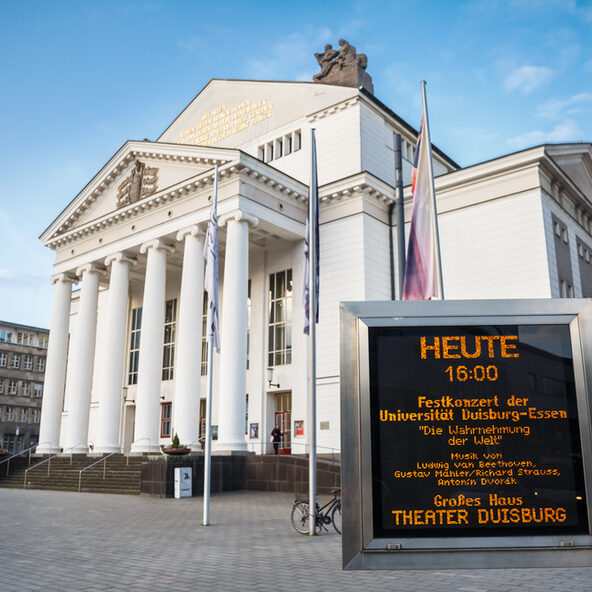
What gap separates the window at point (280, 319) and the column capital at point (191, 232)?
5.31 meters

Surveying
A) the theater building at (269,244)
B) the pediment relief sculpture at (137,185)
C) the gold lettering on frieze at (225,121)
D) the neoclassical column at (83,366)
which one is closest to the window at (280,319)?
the theater building at (269,244)

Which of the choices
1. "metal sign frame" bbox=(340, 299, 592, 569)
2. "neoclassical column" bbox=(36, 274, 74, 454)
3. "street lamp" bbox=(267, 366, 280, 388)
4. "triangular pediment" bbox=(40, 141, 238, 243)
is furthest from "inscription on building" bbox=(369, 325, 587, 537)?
"neoclassical column" bbox=(36, 274, 74, 454)

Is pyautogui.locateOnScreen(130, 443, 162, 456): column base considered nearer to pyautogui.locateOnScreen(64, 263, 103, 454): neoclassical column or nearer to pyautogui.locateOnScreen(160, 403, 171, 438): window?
pyautogui.locateOnScreen(64, 263, 103, 454): neoclassical column

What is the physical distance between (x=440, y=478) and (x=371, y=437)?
0.70 metres

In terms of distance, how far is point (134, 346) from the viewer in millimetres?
42562

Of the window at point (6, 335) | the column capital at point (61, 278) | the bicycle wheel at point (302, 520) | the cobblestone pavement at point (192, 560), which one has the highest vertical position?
the window at point (6, 335)

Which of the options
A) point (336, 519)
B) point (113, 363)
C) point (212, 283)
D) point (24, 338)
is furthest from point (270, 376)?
point (24, 338)

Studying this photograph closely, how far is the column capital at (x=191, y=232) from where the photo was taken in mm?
31531

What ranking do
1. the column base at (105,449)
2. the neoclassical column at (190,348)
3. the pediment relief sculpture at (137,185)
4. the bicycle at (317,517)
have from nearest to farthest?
the bicycle at (317,517)
the neoclassical column at (190,348)
the column base at (105,449)
the pediment relief sculpture at (137,185)

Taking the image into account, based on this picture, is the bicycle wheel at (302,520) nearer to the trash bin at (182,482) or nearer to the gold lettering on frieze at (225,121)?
the trash bin at (182,482)

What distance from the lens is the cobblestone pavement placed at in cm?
835

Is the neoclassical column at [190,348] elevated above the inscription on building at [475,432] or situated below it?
above

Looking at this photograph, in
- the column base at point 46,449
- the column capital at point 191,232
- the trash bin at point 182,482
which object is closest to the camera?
the trash bin at point 182,482

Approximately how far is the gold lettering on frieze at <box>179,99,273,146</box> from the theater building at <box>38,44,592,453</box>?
0.46 feet
